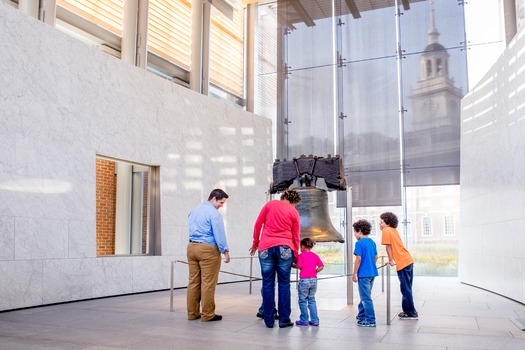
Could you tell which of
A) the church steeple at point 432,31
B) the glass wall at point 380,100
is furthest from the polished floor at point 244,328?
the church steeple at point 432,31

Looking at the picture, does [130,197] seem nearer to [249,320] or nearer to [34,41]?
[34,41]

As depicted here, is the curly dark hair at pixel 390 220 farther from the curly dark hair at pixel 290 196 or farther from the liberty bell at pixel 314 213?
the curly dark hair at pixel 290 196

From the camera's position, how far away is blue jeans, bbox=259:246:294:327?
5246mm

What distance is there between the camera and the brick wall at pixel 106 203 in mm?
9539

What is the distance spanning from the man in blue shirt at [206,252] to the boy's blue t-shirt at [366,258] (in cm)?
135

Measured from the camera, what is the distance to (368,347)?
14.2 feet

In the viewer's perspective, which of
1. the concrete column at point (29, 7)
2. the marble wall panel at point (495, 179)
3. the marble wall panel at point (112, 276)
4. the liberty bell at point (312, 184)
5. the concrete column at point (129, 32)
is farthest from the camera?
the concrete column at point (129, 32)

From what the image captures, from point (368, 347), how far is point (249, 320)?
177cm

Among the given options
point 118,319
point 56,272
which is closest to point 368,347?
point 118,319

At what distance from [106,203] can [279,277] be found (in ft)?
17.6

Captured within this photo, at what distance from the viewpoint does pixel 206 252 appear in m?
A: 5.64

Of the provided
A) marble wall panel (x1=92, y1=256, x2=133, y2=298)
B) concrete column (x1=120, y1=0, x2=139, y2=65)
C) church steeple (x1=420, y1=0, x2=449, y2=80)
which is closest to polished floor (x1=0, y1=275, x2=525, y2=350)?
marble wall panel (x1=92, y1=256, x2=133, y2=298)

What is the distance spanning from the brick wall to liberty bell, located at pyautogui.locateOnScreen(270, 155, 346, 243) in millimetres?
3696

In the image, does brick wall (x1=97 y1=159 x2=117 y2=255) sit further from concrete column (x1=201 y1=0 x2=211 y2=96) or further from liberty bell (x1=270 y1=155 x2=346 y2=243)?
liberty bell (x1=270 y1=155 x2=346 y2=243)
